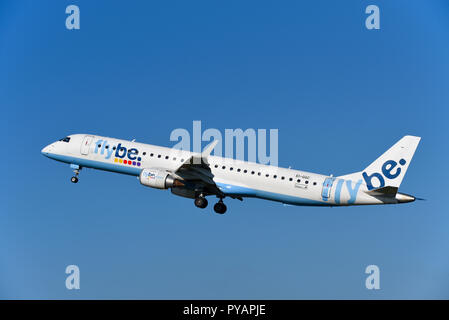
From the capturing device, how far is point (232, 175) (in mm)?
57562

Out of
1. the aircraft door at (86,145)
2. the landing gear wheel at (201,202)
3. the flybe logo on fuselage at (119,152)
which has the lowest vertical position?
the landing gear wheel at (201,202)

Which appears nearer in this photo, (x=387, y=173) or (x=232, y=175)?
(x=387, y=173)

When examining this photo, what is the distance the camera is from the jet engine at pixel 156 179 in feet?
186

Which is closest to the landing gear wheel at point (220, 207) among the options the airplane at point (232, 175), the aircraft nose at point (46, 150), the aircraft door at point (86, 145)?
the airplane at point (232, 175)

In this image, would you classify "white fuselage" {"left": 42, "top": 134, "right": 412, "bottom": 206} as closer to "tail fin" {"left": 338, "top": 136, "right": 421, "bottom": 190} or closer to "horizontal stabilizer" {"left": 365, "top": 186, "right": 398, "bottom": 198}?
"horizontal stabilizer" {"left": 365, "top": 186, "right": 398, "bottom": 198}

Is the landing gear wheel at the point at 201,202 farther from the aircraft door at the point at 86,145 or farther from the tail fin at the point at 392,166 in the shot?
the tail fin at the point at 392,166

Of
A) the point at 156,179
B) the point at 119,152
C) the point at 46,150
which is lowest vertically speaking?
the point at 156,179

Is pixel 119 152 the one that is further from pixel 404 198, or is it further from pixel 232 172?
pixel 404 198

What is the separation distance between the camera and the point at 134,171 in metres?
59.7

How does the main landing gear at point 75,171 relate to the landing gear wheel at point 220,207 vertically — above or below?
above

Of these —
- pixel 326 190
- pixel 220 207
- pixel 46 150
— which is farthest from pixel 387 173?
pixel 46 150

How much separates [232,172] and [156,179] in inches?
257

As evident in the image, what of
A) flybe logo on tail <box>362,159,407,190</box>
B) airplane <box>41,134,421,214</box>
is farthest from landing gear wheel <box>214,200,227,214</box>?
flybe logo on tail <box>362,159,407,190</box>
